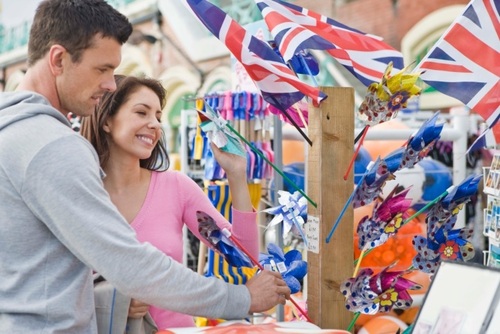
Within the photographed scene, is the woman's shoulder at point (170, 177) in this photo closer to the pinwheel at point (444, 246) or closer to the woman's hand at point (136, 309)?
the woman's hand at point (136, 309)

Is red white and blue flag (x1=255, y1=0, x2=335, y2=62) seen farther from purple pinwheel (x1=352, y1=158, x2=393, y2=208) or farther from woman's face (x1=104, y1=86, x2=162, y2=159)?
woman's face (x1=104, y1=86, x2=162, y2=159)

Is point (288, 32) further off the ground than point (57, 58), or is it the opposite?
point (288, 32)

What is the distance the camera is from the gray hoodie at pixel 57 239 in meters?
1.37

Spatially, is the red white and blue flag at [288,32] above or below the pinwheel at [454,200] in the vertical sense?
above

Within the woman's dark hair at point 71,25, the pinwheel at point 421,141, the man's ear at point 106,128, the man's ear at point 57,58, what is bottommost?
the pinwheel at point 421,141

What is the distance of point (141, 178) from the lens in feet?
6.84

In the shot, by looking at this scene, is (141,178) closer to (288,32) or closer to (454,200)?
(288,32)

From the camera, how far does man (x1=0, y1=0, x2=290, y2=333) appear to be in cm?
138

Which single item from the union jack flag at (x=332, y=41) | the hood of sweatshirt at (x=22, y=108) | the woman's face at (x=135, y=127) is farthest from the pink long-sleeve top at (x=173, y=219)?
the hood of sweatshirt at (x=22, y=108)

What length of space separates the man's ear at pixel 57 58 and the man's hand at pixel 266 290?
23.9 inches

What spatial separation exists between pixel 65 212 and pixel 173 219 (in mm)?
679

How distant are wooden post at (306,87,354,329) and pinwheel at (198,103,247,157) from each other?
0.20 m

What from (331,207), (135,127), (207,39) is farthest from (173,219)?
(207,39)

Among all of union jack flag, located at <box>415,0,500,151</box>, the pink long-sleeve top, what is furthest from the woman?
union jack flag, located at <box>415,0,500,151</box>
